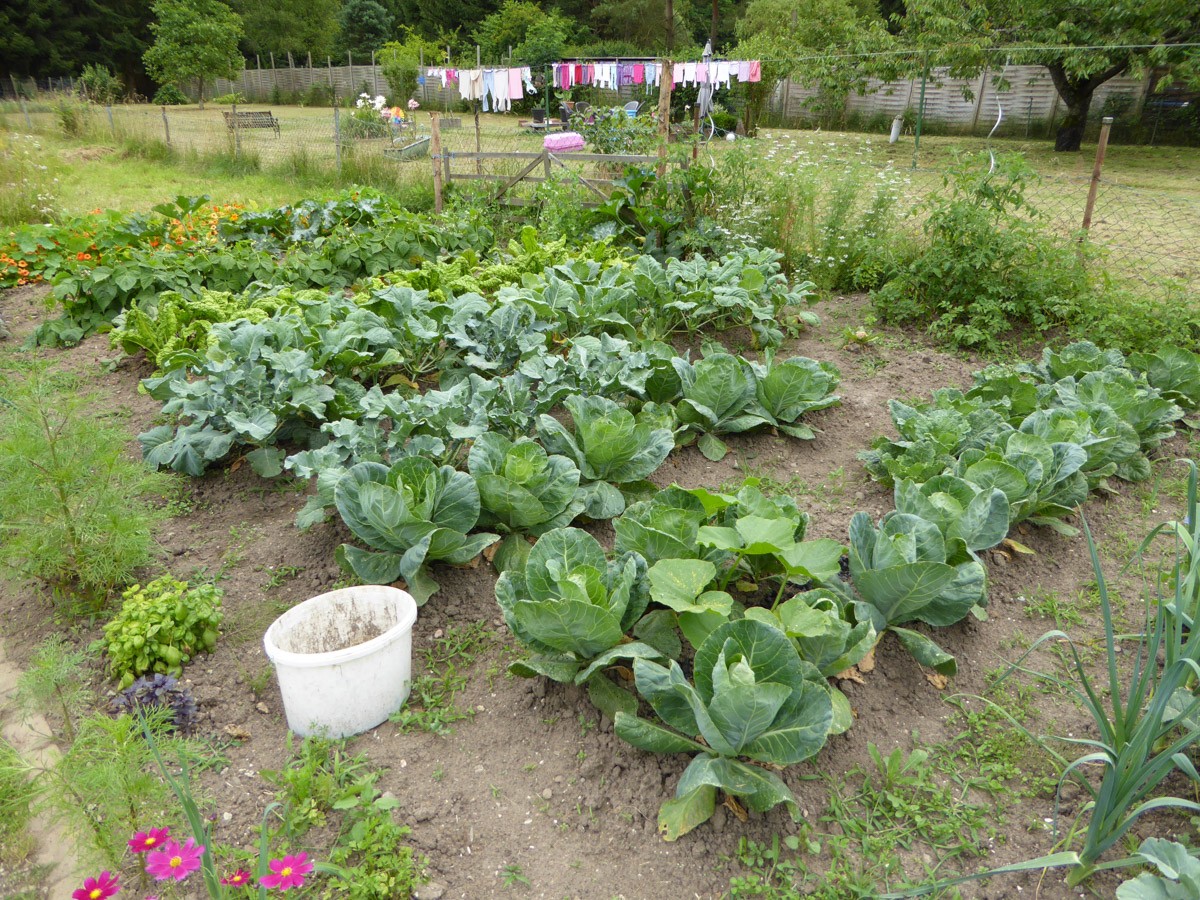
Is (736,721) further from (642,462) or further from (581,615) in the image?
(642,462)

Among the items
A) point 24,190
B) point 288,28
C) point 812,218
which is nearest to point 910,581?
point 812,218

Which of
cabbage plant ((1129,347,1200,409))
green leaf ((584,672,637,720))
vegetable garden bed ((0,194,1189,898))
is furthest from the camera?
cabbage plant ((1129,347,1200,409))

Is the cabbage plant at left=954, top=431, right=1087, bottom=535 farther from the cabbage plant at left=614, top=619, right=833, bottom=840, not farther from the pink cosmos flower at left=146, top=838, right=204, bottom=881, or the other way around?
the pink cosmos flower at left=146, top=838, right=204, bottom=881

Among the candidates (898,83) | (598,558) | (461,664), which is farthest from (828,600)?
(898,83)

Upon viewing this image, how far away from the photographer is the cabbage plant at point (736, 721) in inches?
79.0

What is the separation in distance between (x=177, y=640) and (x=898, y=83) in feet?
75.6

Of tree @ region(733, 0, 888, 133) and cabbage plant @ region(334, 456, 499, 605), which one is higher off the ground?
tree @ region(733, 0, 888, 133)

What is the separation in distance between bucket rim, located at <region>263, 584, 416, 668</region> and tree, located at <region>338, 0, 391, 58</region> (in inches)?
1581

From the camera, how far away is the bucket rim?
2.27m

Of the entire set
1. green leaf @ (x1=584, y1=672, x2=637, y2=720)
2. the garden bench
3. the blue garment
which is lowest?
green leaf @ (x1=584, y1=672, x2=637, y2=720)

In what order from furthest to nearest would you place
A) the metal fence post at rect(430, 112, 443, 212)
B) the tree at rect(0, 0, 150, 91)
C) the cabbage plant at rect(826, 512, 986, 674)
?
the tree at rect(0, 0, 150, 91)
the metal fence post at rect(430, 112, 443, 212)
the cabbage plant at rect(826, 512, 986, 674)

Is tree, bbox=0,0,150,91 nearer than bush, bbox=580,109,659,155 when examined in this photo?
No

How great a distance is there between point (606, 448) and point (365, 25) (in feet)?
135

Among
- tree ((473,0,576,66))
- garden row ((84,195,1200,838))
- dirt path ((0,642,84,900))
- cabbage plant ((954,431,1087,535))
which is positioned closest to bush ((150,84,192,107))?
tree ((473,0,576,66))
